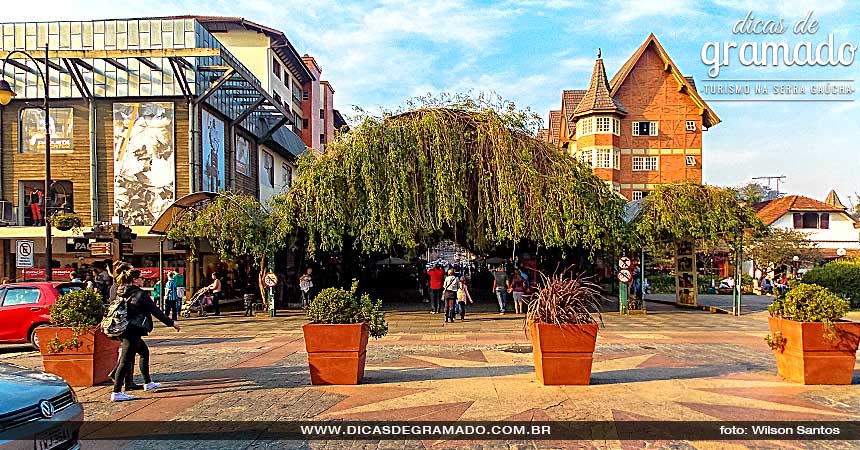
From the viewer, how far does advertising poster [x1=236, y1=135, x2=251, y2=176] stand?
108 feet

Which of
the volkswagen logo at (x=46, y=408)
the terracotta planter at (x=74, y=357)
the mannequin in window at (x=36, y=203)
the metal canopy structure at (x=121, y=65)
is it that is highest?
the metal canopy structure at (x=121, y=65)

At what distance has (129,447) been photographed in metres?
6.31

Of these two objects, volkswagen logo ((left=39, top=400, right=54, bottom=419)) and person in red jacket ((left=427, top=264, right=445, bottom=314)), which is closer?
volkswagen logo ((left=39, top=400, right=54, bottom=419))

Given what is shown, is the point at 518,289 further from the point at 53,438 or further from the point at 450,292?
the point at 53,438

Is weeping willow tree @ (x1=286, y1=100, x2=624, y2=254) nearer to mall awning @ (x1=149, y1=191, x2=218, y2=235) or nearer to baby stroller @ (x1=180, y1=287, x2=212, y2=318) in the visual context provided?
mall awning @ (x1=149, y1=191, x2=218, y2=235)

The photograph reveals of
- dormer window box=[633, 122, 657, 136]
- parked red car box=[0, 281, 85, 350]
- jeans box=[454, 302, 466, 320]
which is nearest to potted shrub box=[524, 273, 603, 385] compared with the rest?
parked red car box=[0, 281, 85, 350]

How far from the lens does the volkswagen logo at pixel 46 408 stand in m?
5.14

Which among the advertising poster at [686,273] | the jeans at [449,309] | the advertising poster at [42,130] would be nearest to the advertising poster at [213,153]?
the advertising poster at [42,130]

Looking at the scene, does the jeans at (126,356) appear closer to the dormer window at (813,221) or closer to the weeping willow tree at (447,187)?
the weeping willow tree at (447,187)

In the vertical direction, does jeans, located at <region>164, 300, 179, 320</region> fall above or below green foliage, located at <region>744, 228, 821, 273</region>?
below

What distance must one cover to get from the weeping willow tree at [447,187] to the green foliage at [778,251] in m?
24.3

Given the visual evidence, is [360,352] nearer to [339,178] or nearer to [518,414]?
[518,414]

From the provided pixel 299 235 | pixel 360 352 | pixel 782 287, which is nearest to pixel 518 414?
pixel 360 352

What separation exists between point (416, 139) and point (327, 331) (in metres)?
12.6
